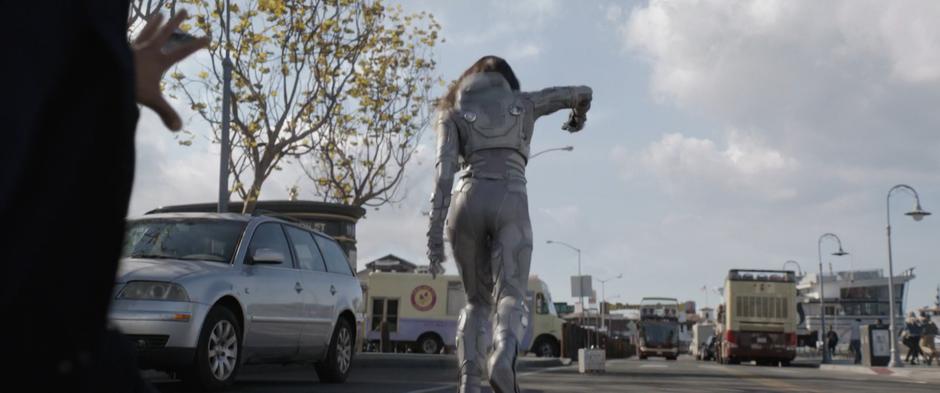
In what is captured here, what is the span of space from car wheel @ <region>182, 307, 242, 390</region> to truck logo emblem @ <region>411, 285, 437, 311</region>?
30656 mm

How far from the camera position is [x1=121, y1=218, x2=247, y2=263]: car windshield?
9.23 metres

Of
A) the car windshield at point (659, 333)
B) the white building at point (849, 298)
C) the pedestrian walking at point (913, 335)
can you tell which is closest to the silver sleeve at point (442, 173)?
the pedestrian walking at point (913, 335)

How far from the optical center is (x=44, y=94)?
1033 mm

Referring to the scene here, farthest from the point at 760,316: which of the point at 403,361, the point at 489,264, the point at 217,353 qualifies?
the point at 489,264

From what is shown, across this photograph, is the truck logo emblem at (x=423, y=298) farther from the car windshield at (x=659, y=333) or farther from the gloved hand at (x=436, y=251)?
the gloved hand at (x=436, y=251)

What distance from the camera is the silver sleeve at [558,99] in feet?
21.9

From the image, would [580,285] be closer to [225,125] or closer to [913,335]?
[913,335]

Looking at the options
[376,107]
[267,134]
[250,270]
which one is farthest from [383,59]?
[250,270]

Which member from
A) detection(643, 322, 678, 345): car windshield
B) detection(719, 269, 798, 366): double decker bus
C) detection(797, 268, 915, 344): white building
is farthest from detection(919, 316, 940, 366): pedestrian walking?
detection(797, 268, 915, 344): white building

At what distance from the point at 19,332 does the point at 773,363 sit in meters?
40.2

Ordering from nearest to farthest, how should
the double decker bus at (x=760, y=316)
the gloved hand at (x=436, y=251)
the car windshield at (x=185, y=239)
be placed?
the gloved hand at (x=436, y=251)
the car windshield at (x=185, y=239)
the double decker bus at (x=760, y=316)

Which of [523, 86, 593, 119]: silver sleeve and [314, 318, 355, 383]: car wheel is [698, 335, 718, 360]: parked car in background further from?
[523, 86, 593, 119]: silver sleeve

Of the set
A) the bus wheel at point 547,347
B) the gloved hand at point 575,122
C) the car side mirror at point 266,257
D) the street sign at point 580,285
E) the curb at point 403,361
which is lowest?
the curb at point 403,361

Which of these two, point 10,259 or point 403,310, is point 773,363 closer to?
point 403,310
